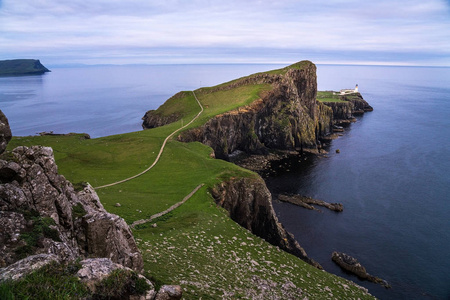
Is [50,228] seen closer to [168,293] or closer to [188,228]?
[168,293]

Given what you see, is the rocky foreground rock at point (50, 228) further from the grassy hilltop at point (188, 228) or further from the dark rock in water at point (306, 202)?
the dark rock in water at point (306, 202)

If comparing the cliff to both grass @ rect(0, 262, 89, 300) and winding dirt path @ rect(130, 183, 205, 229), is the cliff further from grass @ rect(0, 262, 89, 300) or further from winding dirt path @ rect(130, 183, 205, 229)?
winding dirt path @ rect(130, 183, 205, 229)

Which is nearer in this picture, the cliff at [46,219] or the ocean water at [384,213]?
the cliff at [46,219]

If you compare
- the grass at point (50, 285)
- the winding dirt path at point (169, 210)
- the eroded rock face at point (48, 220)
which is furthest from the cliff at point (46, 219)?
the winding dirt path at point (169, 210)

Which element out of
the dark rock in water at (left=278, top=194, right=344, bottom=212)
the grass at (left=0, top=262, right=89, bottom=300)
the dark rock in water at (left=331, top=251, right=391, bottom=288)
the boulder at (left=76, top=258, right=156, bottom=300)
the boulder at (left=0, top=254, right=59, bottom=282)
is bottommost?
the dark rock in water at (left=331, top=251, right=391, bottom=288)

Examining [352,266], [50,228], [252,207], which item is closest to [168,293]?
[50,228]

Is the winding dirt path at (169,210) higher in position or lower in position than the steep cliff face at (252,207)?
higher

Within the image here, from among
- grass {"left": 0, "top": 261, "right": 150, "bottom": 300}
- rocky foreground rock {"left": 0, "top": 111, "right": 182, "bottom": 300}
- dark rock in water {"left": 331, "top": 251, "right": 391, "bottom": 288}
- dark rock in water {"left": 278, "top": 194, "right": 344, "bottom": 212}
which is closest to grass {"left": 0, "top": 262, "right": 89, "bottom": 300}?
grass {"left": 0, "top": 261, "right": 150, "bottom": 300}
